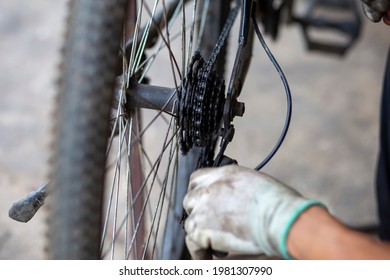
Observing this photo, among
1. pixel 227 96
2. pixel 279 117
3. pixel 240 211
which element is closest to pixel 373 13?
pixel 227 96

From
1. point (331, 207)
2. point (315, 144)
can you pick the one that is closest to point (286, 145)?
point (315, 144)

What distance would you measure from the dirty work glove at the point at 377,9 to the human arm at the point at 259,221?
1.03ft

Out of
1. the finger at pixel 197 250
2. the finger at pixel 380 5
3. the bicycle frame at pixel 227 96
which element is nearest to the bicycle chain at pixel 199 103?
the bicycle frame at pixel 227 96

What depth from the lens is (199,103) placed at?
0.78 metres

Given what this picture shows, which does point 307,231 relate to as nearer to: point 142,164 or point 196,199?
point 196,199

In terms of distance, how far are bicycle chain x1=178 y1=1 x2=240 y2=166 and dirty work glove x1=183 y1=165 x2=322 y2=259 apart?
7 cm

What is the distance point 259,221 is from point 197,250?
11 centimetres

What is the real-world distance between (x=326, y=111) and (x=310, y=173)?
10.6 inches

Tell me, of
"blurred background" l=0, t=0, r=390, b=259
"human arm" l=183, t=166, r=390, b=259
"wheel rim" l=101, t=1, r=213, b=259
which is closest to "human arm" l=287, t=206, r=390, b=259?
"human arm" l=183, t=166, r=390, b=259

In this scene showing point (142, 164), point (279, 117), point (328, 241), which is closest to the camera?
point (328, 241)

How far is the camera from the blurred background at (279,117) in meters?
1.76

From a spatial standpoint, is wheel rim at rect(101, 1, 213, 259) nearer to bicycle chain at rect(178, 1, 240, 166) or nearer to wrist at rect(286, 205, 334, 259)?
bicycle chain at rect(178, 1, 240, 166)

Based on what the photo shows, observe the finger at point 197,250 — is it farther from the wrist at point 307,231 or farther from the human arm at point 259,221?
the wrist at point 307,231

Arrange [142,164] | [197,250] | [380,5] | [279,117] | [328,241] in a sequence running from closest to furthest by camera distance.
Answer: [328,241] → [197,250] → [380,5] → [142,164] → [279,117]
